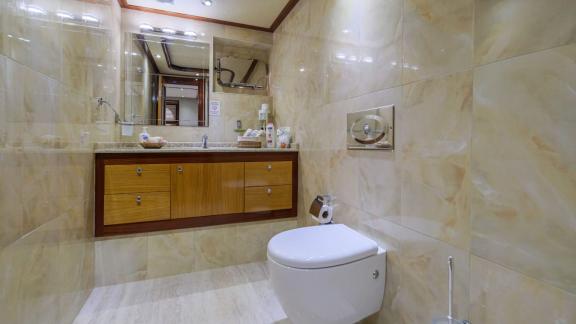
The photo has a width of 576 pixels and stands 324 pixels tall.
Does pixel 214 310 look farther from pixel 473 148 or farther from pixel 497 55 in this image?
pixel 497 55

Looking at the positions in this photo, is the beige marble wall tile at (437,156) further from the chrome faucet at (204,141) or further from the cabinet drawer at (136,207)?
the chrome faucet at (204,141)

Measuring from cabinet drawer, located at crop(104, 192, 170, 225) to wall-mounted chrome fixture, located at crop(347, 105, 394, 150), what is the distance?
1286 mm

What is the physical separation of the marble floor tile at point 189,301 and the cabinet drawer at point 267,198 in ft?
1.59

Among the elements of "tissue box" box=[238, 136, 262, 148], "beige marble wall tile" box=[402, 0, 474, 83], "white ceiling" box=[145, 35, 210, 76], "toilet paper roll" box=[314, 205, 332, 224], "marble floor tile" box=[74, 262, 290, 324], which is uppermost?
"white ceiling" box=[145, 35, 210, 76]

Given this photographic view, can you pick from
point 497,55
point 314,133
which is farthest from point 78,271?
point 497,55

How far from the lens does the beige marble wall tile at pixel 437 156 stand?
2.82 feet

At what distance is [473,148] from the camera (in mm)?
827

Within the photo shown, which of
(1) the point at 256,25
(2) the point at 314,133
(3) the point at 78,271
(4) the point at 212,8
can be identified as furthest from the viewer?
(1) the point at 256,25

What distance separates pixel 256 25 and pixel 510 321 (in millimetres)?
2715

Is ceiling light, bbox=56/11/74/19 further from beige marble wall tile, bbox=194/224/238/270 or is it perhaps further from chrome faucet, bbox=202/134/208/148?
beige marble wall tile, bbox=194/224/238/270

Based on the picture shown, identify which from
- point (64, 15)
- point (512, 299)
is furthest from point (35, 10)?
point (512, 299)

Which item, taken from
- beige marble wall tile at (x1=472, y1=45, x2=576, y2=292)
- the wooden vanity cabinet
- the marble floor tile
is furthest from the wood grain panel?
beige marble wall tile at (x1=472, y1=45, x2=576, y2=292)

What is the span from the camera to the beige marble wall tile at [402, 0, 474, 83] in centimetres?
85

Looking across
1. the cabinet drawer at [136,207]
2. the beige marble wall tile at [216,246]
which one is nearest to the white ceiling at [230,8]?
the cabinet drawer at [136,207]
